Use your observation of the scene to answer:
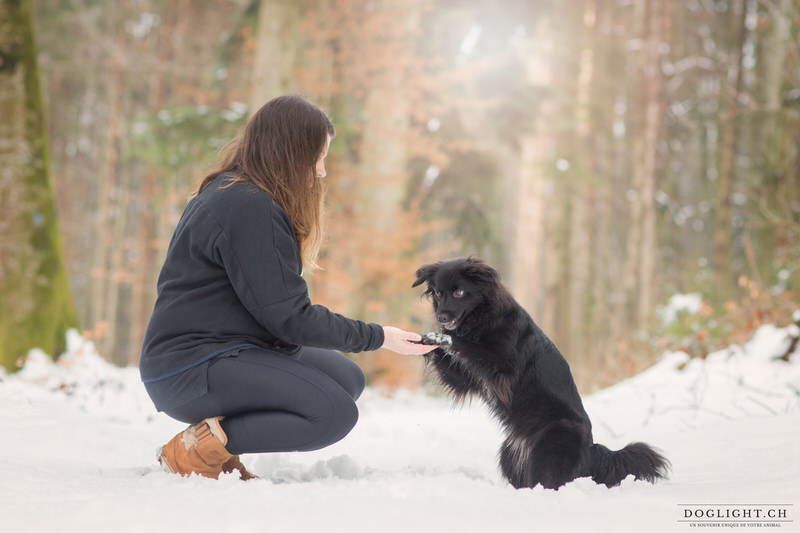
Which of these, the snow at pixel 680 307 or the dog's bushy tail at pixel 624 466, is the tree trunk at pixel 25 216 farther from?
the snow at pixel 680 307

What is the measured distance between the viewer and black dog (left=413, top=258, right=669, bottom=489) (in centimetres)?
255

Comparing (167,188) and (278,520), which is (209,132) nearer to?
(167,188)

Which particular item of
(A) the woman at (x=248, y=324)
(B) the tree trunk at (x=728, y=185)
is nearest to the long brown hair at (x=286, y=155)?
(A) the woman at (x=248, y=324)

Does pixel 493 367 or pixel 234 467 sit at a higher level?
pixel 493 367

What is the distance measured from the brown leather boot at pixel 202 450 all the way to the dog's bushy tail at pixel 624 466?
59.4 inches

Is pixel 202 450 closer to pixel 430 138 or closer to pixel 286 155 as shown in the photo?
pixel 286 155

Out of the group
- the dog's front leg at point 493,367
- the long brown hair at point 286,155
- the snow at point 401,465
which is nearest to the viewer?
the snow at point 401,465

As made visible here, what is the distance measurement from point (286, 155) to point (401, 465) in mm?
1616

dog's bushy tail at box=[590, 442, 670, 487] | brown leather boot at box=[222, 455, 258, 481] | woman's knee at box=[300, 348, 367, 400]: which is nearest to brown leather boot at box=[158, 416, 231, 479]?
brown leather boot at box=[222, 455, 258, 481]

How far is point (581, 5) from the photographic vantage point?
45.1 ft

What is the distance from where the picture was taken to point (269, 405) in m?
2.43

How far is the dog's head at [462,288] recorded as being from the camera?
2885mm

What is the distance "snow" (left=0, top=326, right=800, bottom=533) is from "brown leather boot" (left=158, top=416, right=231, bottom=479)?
0.08 metres

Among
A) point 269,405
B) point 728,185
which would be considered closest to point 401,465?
point 269,405
